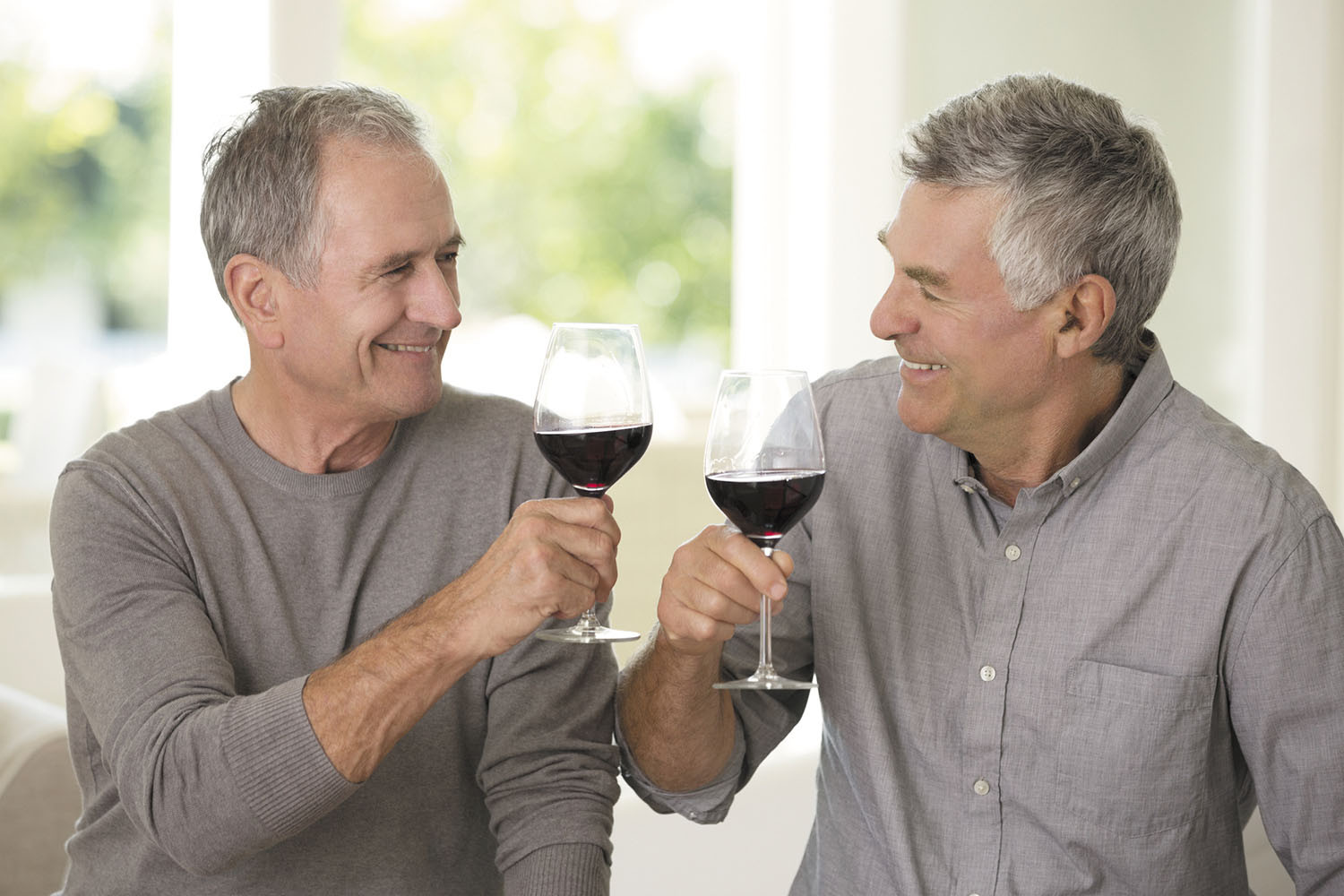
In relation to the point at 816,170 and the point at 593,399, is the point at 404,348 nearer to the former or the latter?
the point at 593,399

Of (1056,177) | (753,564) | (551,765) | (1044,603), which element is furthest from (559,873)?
(1056,177)

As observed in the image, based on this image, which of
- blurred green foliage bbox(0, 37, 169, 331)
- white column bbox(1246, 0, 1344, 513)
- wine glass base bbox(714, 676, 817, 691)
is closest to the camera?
wine glass base bbox(714, 676, 817, 691)

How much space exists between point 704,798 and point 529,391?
3.85 metres

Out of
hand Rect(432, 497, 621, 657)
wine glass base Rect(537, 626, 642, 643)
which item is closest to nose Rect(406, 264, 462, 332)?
hand Rect(432, 497, 621, 657)

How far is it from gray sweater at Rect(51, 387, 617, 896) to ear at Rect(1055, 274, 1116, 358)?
703mm

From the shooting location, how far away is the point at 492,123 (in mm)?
22469

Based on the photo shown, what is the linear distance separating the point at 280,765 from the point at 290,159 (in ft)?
2.48

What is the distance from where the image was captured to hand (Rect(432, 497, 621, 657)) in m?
1.42

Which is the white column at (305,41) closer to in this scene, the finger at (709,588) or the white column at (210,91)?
the white column at (210,91)

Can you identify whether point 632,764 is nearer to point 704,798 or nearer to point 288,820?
point 704,798

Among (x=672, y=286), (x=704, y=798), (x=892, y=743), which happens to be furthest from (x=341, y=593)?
(x=672, y=286)

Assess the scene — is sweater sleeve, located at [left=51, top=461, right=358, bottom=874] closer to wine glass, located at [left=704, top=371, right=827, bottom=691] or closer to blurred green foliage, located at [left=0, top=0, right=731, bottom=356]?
wine glass, located at [left=704, top=371, right=827, bottom=691]

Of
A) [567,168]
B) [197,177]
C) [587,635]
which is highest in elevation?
[567,168]

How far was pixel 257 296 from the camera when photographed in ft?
5.74
